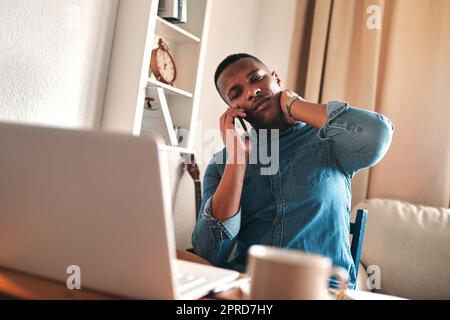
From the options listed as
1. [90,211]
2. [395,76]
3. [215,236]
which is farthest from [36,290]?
[395,76]

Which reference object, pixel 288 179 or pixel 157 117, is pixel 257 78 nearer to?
pixel 288 179

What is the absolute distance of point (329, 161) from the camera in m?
1.25

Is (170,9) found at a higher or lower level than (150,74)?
higher

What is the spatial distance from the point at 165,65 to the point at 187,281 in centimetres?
127

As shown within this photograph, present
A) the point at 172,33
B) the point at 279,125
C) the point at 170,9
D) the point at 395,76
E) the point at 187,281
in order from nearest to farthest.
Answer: the point at 187,281 → the point at 279,125 → the point at 170,9 → the point at 172,33 → the point at 395,76

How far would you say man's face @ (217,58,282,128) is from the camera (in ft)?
4.30

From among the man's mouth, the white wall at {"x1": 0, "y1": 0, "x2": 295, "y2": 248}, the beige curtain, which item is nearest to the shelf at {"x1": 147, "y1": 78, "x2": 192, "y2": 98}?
the white wall at {"x1": 0, "y1": 0, "x2": 295, "y2": 248}

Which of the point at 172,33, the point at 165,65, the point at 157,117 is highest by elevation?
the point at 172,33

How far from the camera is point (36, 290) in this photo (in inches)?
21.8

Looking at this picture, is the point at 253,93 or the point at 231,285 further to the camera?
the point at 253,93

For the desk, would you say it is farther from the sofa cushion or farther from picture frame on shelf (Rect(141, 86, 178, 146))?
the sofa cushion

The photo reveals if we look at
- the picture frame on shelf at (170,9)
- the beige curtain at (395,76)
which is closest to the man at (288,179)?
the picture frame on shelf at (170,9)

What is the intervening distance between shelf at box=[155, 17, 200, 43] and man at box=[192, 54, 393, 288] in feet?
1.54
